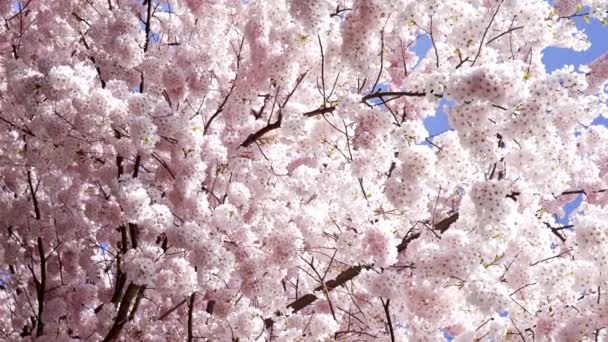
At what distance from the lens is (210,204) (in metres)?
6.79

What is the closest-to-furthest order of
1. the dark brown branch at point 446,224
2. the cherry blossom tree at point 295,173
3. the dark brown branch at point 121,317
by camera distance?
the cherry blossom tree at point 295,173, the dark brown branch at point 121,317, the dark brown branch at point 446,224

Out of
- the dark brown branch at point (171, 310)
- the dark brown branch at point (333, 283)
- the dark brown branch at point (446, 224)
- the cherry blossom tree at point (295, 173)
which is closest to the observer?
the cherry blossom tree at point (295, 173)

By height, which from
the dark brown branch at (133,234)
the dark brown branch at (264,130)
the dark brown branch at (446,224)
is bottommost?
the dark brown branch at (133,234)

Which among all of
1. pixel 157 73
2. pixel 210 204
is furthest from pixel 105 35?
pixel 210 204

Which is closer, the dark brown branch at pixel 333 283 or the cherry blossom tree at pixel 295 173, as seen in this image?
the cherry blossom tree at pixel 295 173

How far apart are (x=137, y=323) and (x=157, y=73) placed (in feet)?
8.11

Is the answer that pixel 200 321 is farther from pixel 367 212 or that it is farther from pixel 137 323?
pixel 367 212

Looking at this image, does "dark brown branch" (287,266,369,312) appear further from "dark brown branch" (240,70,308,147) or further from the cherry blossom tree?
"dark brown branch" (240,70,308,147)

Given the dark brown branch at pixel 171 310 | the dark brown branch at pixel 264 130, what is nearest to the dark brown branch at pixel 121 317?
the dark brown branch at pixel 171 310

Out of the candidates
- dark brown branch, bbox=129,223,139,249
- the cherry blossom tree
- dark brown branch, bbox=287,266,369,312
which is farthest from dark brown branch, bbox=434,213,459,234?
dark brown branch, bbox=129,223,139,249

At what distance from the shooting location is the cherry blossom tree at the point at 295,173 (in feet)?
17.1

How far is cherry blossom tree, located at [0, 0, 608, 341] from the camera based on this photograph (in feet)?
17.1

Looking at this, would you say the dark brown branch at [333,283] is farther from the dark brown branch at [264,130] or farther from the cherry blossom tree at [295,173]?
the dark brown branch at [264,130]

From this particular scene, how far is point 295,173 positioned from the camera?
707 centimetres
